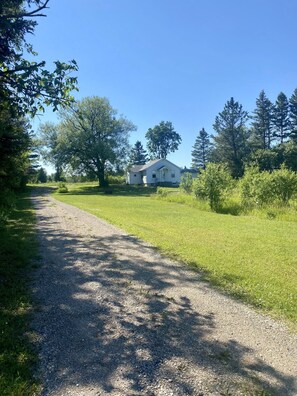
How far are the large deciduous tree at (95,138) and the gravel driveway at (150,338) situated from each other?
38.6 m

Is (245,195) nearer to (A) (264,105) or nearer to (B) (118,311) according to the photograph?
(B) (118,311)

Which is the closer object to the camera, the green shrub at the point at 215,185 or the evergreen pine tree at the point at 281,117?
the green shrub at the point at 215,185

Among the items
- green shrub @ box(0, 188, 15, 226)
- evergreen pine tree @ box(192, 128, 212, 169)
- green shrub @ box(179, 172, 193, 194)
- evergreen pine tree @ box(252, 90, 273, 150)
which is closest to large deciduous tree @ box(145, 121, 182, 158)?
evergreen pine tree @ box(192, 128, 212, 169)

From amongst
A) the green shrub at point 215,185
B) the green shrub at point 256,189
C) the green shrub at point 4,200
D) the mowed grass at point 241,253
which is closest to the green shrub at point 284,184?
the green shrub at point 256,189

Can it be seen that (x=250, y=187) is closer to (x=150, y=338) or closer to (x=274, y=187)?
(x=274, y=187)

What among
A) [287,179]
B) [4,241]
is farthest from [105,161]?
[4,241]

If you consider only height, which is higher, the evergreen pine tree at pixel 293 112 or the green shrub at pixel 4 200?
the evergreen pine tree at pixel 293 112

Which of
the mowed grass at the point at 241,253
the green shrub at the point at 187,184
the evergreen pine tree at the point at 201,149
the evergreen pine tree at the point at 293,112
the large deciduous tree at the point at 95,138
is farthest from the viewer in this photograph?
the evergreen pine tree at the point at 201,149

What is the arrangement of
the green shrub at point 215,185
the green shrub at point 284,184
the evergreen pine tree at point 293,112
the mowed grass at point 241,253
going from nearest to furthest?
1. the mowed grass at point 241,253
2. the green shrub at point 284,184
3. the green shrub at point 215,185
4. the evergreen pine tree at point 293,112

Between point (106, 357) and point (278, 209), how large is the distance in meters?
14.2

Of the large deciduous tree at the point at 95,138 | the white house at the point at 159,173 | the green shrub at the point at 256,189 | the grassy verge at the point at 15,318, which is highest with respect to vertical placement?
the large deciduous tree at the point at 95,138

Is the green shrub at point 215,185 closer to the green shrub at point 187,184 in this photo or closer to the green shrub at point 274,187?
the green shrub at point 274,187

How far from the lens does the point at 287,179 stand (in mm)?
16531

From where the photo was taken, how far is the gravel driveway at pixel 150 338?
2.79 metres
